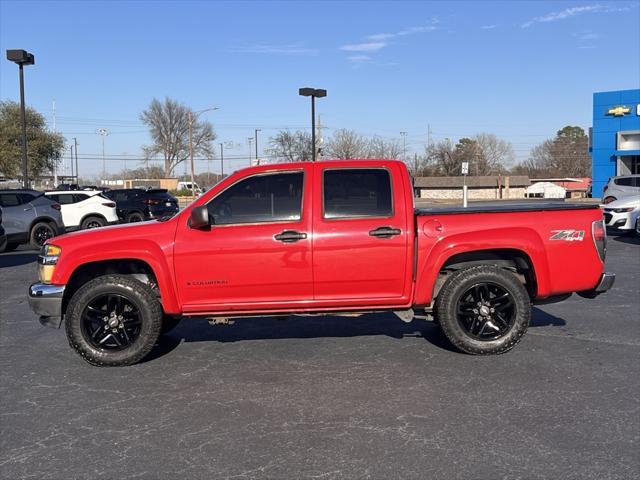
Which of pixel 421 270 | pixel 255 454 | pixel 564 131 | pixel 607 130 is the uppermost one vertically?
pixel 564 131

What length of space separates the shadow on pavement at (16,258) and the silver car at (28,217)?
0.45 meters

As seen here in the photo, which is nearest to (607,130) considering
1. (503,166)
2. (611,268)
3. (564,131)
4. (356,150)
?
(611,268)

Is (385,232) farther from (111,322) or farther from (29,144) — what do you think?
(29,144)

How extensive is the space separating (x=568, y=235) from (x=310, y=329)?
9.67 ft

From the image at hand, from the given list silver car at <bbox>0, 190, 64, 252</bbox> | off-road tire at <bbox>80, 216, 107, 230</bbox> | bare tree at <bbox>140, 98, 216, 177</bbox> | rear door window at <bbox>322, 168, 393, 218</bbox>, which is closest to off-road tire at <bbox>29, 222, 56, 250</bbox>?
silver car at <bbox>0, 190, 64, 252</bbox>

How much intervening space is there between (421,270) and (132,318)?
275 centimetres

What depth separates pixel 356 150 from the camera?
70188 millimetres

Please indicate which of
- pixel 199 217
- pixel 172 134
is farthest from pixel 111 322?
pixel 172 134

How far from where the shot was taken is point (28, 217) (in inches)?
635

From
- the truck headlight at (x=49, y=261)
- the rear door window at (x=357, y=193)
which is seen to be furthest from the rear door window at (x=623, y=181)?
the truck headlight at (x=49, y=261)

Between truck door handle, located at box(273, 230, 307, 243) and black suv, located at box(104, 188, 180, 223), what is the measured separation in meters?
19.8

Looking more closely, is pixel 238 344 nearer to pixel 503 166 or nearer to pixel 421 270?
pixel 421 270

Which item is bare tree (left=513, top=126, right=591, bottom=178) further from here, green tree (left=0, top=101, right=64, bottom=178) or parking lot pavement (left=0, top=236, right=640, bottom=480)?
parking lot pavement (left=0, top=236, right=640, bottom=480)

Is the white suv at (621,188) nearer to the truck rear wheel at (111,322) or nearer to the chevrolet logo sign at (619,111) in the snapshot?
the truck rear wheel at (111,322)
